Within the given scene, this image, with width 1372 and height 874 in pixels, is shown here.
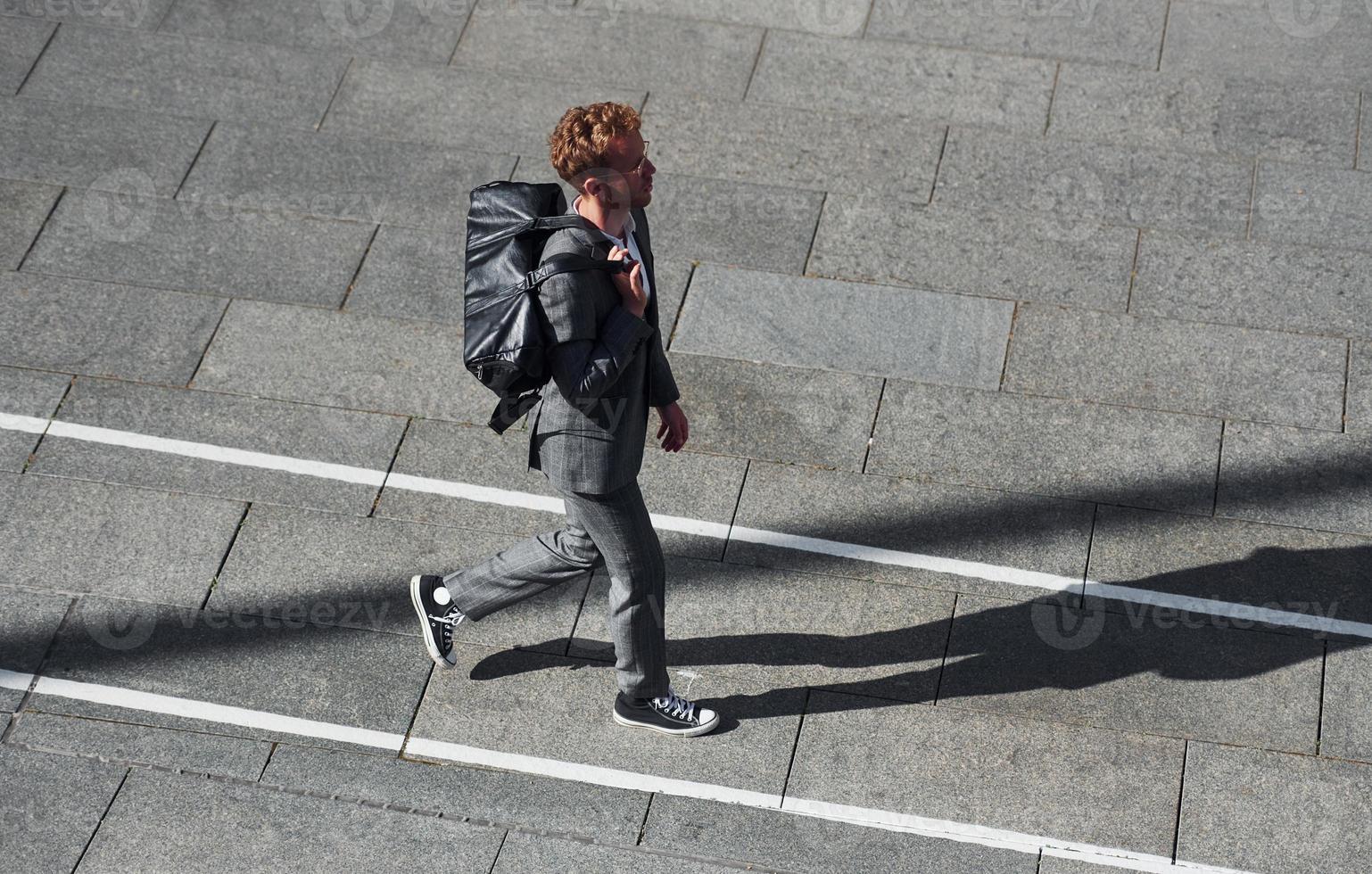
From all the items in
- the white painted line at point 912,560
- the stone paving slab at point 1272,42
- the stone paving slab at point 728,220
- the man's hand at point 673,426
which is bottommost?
the white painted line at point 912,560

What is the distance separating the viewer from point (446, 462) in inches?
244

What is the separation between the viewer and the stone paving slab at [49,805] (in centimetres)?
502

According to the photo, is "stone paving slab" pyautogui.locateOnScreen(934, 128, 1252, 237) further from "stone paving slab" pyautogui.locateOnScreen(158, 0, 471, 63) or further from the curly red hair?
the curly red hair

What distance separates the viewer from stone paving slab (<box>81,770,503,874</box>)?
16.4 feet

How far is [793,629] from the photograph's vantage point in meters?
5.64

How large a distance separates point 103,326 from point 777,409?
3.19 metres

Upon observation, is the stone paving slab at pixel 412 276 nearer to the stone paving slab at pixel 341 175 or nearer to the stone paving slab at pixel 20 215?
the stone paving slab at pixel 341 175

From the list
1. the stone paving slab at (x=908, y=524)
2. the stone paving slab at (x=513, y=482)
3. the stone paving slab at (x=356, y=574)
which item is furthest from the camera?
the stone paving slab at (x=513, y=482)

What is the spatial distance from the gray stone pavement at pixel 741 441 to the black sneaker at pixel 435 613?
0.17m

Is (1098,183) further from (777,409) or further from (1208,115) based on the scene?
(777,409)

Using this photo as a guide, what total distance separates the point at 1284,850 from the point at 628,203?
10.3ft

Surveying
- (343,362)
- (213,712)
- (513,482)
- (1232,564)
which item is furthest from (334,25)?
(1232,564)

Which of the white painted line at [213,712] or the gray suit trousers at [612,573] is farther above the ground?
the gray suit trousers at [612,573]


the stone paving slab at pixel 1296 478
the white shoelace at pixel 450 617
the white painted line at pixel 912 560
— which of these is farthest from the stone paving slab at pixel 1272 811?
the white shoelace at pixel 450 617
